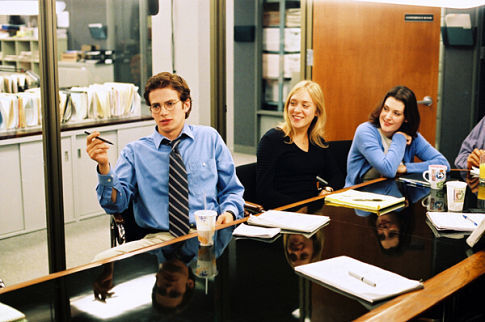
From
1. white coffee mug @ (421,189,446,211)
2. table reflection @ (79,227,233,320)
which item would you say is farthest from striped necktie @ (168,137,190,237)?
white coffee mug @ (421,189,446,211)

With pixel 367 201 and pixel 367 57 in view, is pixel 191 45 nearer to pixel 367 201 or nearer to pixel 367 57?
pixel 367 57

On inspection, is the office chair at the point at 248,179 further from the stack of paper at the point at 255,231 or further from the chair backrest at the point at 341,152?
the stack of paper at the point at 255,231

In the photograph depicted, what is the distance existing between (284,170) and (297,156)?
11 centimetres

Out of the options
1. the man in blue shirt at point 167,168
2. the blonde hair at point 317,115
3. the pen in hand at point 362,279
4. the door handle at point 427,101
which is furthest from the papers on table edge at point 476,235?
the door handle at point 427,101

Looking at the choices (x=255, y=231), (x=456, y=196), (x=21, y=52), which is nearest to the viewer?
(x=255, y=231)

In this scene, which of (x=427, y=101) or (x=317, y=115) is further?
(x=427, y=101)

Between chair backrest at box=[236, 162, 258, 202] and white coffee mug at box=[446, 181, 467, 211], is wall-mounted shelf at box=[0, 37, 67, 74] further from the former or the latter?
white coffee mug at box=[446, 181, 467, 211]

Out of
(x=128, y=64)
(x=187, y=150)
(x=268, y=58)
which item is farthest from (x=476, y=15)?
(x=187, y=150)

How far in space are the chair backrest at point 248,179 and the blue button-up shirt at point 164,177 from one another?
272 millimetres

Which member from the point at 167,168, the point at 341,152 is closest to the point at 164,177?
the point at 167,168

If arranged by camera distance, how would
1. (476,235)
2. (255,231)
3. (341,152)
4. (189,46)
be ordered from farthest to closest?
(189,46) < (341,152) < (255,231) < (476,235)

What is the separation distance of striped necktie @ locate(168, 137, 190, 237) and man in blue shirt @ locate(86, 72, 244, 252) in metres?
0.05

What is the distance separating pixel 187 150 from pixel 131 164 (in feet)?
0.89

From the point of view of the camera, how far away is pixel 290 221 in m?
2.18
